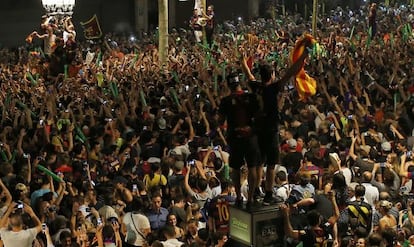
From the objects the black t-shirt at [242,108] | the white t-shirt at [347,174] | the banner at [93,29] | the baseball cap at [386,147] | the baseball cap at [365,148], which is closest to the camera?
the black t-shirt at [242,108]

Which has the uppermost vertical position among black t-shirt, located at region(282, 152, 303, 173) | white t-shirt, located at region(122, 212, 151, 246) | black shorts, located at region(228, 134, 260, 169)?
black shorts, located at region(228, 134, 260, 169)

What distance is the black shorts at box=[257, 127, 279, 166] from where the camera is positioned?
8703mm

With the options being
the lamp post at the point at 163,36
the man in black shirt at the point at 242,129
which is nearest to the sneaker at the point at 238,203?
the man in black shirt at the point at 242,129

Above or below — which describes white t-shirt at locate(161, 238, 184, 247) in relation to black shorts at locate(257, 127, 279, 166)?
below

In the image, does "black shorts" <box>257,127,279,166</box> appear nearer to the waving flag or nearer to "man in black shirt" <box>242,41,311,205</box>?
"man in black shirt" <box>242,41,311,205</box>

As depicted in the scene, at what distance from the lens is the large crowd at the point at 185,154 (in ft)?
29.7

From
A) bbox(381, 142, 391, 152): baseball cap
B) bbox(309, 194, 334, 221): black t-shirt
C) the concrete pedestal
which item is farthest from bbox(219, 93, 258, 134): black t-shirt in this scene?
bbox(381, 142, 391, 152): baseball cap

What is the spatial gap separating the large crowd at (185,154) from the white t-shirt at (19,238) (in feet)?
0.04

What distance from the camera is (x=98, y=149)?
1231 cm

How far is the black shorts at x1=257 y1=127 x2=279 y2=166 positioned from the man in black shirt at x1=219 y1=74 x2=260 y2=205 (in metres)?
0.08

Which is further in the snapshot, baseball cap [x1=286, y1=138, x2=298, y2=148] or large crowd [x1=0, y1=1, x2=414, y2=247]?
baseball cap [x1=286, y1=138, x2=298, y2=148]

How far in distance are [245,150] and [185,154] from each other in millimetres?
3641

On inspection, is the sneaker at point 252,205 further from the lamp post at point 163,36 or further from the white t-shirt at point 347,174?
the lamp post at point 163,36

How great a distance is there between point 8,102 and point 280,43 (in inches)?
434
